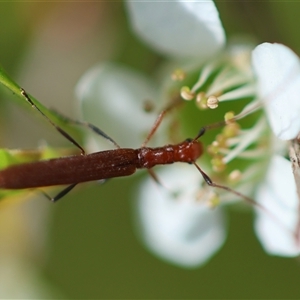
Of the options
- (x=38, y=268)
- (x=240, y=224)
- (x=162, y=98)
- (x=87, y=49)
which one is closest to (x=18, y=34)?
(x=87, y=49)

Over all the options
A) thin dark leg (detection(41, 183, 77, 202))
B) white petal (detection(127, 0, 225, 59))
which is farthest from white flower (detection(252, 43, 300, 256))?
thin dark leg (detection(41, 183, 77, 202))

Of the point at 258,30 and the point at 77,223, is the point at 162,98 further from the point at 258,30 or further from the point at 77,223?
the point at 77,223

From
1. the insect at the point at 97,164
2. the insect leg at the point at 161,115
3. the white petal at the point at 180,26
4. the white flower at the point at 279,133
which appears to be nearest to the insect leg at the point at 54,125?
the insect at the point at 97,164

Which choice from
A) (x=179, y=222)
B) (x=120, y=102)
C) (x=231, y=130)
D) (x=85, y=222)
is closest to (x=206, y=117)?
(x=231, y=130)

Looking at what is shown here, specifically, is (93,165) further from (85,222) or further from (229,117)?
(85,222)

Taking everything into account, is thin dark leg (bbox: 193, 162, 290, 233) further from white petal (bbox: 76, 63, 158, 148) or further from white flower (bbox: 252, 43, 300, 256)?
white petal (bbox: 76, 63, 158, 148)

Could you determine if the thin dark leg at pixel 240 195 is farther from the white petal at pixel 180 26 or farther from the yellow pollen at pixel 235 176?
the white petal at pixel 180 26
